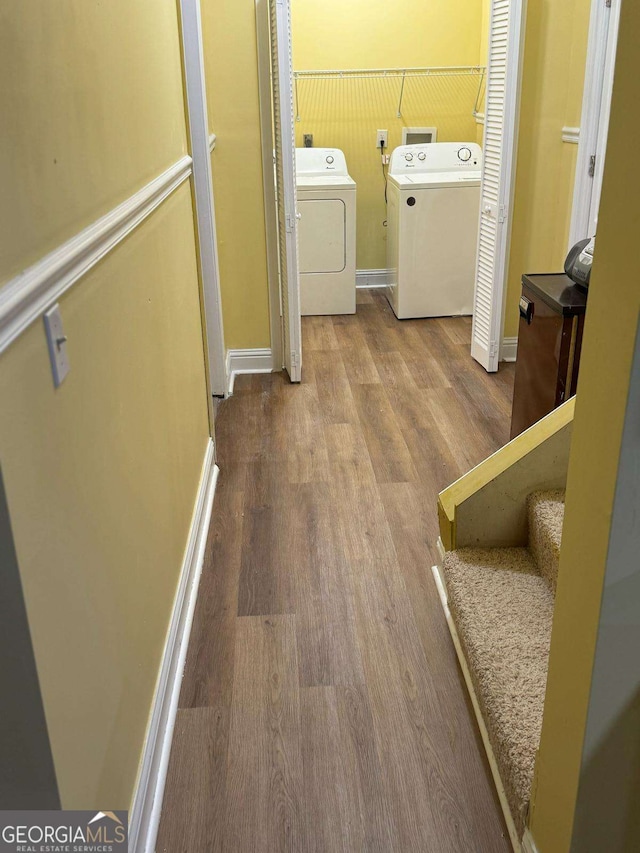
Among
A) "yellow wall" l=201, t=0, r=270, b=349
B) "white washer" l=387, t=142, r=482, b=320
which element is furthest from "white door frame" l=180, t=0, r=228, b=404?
"white washer" l=387, t=142, r=482, b=320

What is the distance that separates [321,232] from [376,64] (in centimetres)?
121

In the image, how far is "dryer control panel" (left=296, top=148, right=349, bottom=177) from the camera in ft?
16.2

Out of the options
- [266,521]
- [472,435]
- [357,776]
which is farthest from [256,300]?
[357,776]

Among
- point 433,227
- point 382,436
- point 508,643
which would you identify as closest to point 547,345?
point 382,436

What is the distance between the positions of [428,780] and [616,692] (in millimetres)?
675

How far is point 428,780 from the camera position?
1598mm

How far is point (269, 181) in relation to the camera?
146 inches

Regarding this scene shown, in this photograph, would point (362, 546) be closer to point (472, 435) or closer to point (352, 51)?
point (472, 435)

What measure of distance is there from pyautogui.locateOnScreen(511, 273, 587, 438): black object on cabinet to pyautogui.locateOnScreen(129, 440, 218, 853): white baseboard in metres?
1.19

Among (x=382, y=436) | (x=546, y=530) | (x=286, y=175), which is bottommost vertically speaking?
(x=382, y=436)

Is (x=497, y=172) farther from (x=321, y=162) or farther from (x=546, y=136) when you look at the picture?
(x=321, y=162)

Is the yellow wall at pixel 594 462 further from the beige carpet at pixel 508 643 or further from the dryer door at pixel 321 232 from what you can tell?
the dryer door at pixel 321 232

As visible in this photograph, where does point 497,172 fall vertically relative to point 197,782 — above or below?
above

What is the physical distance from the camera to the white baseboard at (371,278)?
18.1 feet
